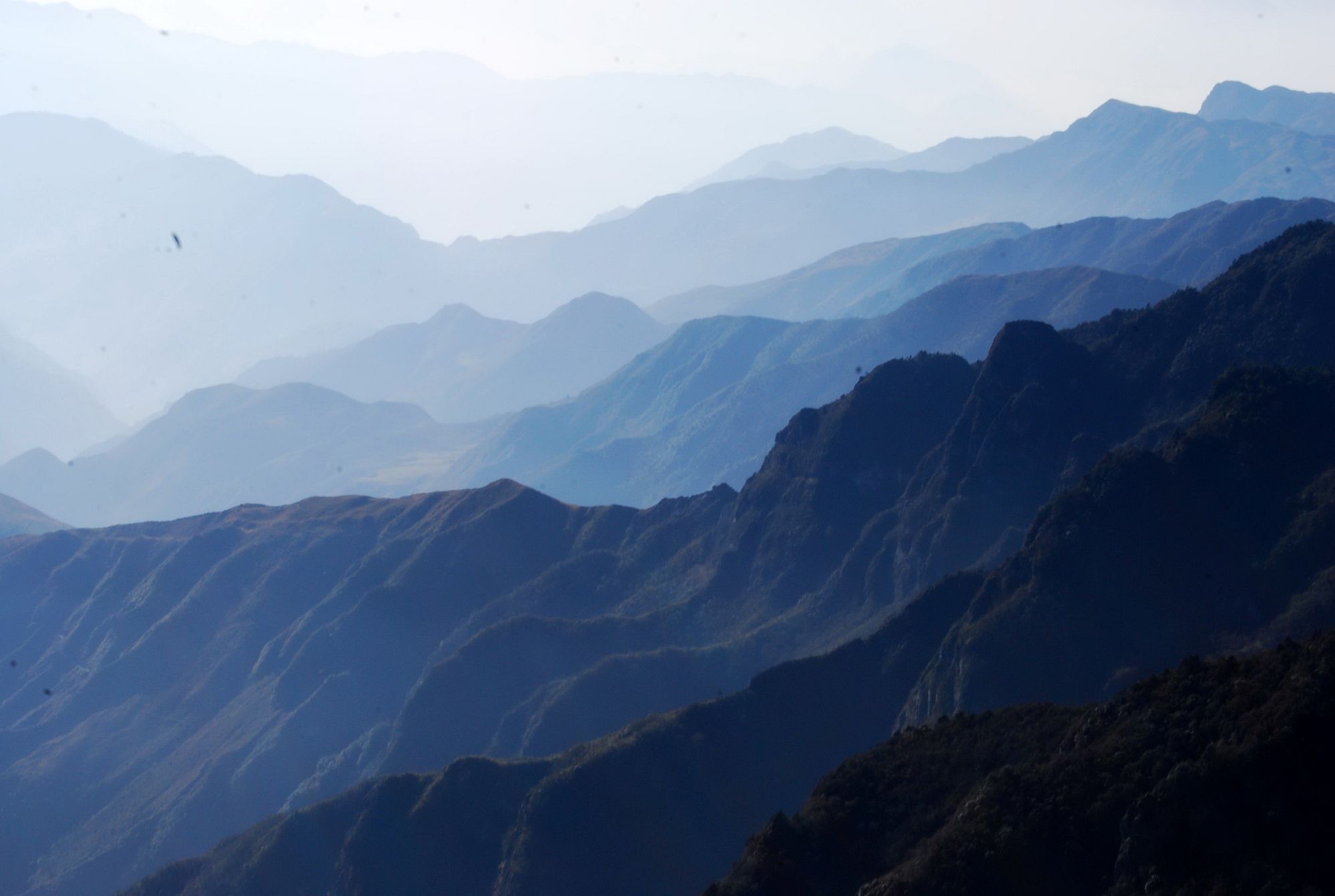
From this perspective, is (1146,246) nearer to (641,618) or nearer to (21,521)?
(641,618)

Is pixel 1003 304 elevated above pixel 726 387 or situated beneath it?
situated beneath

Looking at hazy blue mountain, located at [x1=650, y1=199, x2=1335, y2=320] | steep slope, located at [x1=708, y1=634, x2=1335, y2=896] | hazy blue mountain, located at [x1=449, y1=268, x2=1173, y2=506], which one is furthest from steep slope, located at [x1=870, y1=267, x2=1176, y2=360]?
steep slope, located at [x1=708, y1=634, x2=1335, y2=896]

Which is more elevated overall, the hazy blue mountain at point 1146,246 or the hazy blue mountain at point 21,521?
the hazy blue mountain at point 21,521

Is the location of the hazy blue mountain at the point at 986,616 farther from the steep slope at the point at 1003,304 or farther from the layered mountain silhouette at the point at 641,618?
the steep slope at the point at 1003,304

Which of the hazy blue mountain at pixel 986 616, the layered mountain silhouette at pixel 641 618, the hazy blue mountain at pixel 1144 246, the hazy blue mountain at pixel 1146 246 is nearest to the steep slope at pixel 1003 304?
the hazy blue mountain at pixel 1146 246

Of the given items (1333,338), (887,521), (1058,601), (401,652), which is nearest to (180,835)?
(401,652)

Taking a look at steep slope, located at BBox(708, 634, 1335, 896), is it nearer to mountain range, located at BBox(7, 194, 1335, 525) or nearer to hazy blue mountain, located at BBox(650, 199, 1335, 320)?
mountain range, located at BBox(7, 194, 1335, 525)

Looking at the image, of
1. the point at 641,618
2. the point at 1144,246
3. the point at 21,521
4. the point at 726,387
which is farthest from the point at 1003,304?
the point at 21,521
